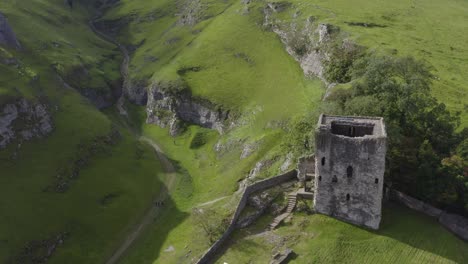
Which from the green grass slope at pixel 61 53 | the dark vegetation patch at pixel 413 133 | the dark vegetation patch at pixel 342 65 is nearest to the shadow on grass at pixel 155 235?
the dark vegetation patch at pixel 413 133

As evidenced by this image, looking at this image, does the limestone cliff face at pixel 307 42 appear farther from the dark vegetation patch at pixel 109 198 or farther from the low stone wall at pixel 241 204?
the dark vegetation patch at pixel 109 198

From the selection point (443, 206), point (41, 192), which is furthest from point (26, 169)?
point (443, 206)

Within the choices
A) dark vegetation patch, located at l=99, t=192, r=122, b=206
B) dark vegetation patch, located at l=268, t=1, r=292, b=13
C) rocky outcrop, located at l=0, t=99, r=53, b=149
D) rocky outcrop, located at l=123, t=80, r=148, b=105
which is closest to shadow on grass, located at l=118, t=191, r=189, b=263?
dark vegetation patch, located at l=99, t=192, r=122, b=206

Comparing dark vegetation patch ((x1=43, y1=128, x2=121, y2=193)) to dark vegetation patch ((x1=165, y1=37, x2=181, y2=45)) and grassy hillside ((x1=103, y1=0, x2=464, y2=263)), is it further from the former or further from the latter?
dark vegetation patch ((x1=165, y1=37, x2=181, y2=45))

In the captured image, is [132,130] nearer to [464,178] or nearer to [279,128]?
[279,128]

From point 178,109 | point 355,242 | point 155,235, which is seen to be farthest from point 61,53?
point 355,242
